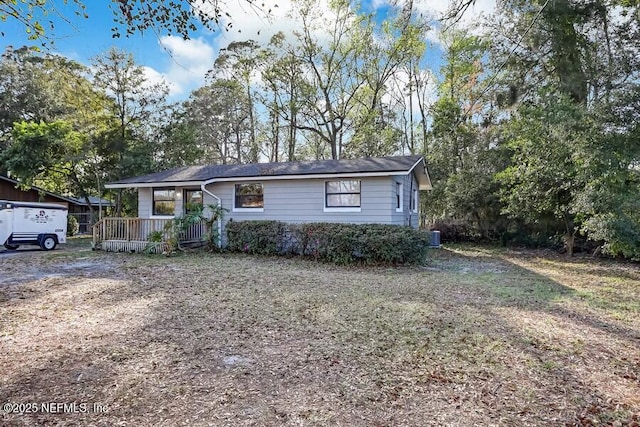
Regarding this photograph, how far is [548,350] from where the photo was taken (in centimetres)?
399

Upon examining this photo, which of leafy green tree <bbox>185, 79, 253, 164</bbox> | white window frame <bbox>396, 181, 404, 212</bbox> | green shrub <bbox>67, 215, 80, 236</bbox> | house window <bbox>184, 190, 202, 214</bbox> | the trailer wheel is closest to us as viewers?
white window frame <bbox>396, 181, 404, 212</bbox>

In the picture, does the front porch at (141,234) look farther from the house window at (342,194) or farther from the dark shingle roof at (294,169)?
the house window at (342,194)

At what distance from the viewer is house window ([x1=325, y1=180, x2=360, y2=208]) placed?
11.7m

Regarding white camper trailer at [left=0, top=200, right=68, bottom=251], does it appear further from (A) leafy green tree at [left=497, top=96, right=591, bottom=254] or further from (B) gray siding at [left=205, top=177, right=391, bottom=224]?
(A) leafy green tree at [left=497, top=96, right=591, bottom=254]

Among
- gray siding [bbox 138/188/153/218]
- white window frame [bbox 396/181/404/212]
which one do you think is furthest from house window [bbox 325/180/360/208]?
gray siding [bbox 138/188/153/218]

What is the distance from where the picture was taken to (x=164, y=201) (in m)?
14.1

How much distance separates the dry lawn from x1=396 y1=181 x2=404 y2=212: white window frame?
16.6ft

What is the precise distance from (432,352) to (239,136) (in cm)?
2601

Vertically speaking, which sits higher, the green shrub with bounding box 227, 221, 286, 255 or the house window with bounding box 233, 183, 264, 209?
the house window with bounding box 233, 183, 264, 209

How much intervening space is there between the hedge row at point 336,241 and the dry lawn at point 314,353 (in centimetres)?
238

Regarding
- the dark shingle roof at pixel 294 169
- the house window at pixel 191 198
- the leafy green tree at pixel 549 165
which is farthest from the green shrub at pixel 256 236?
the leafy green tree at pixel 549 165

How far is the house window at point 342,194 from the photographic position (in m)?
11.7

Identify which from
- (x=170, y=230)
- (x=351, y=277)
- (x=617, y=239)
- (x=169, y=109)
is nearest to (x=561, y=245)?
(x=617, y=239)

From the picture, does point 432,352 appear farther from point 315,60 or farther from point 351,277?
point 315,60
